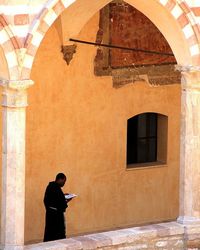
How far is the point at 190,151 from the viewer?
45.5 ft

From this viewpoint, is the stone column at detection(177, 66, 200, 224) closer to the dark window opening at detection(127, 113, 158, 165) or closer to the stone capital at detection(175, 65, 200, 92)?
the stone capital at detection(175, 65, 200, 92)

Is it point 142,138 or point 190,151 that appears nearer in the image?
point 190,151

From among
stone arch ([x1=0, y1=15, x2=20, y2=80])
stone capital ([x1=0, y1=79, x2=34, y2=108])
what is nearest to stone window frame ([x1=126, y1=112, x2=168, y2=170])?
stone capital ([x1=0, y1=79, x2=34, y2=108])

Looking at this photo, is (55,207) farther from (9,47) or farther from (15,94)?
(9,47)

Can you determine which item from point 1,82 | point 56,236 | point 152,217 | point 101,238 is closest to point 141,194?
point 152,217

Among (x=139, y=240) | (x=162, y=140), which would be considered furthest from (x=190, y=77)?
(x=162, y=140)

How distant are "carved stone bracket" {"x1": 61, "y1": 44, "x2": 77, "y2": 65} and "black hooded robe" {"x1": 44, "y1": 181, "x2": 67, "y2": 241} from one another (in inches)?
88.9

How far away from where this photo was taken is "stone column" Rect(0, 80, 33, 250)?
40.9ft

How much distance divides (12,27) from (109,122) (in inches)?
175

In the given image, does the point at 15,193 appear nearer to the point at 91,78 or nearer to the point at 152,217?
the point at 91,78

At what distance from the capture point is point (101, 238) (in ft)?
43.0

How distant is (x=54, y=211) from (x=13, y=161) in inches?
74.5

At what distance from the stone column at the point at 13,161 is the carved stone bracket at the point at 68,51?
10.5 ft

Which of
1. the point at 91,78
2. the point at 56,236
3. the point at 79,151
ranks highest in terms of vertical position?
the point at 91,78
